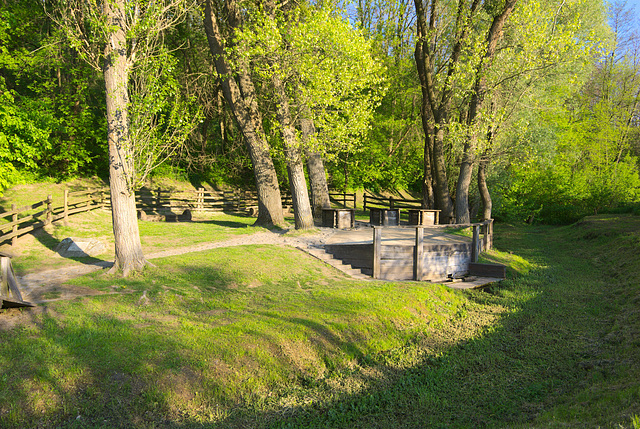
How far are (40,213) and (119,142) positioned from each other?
8.69 metres

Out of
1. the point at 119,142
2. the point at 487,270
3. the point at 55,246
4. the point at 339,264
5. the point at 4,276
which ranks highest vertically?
the point at 119,142

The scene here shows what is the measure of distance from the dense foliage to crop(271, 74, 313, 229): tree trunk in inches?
15.9

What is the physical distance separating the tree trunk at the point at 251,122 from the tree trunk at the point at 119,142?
6960mm

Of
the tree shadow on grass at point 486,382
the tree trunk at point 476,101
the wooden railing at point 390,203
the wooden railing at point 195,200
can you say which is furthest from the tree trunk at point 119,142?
the wooden railing at point 195,200

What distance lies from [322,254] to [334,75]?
6432mm

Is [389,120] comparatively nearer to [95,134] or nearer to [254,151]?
[254,151]

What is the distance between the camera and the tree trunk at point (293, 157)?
15.5 metres

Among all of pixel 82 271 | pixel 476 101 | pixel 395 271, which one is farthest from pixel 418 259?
pixel 476 101

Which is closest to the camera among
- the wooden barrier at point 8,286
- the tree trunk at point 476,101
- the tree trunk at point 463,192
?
the wooden barrier at point 8,286

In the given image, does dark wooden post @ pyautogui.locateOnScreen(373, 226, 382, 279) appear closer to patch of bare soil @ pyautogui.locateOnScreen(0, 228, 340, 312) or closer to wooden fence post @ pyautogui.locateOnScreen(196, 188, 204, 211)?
patch of bare soil @ pyautogui.locateOnScreen(0, 228, 340, 312)

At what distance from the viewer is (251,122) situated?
17172mm

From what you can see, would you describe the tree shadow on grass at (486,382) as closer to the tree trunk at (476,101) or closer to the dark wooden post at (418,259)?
the dark wooden post at (418,259)

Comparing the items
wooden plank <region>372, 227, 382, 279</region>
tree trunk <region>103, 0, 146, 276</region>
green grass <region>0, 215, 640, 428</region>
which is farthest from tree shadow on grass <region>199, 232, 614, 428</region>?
tree trunk <region>103, 0, 146, 276</region>

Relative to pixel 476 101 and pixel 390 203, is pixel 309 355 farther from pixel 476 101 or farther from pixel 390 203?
pixel 390 203
